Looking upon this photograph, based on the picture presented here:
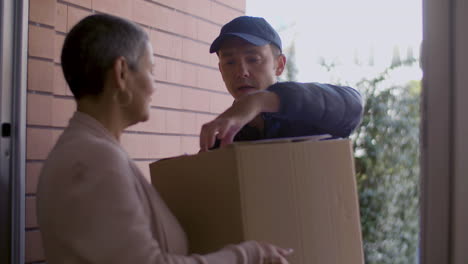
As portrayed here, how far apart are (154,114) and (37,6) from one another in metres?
0.74

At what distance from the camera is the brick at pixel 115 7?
77.3 inches

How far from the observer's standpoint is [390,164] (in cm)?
343

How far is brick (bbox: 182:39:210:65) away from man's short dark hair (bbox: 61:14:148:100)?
4.37 feet

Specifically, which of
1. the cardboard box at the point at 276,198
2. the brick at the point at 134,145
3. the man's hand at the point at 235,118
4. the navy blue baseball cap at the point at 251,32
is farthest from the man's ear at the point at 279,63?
the brick at the point at 134,145

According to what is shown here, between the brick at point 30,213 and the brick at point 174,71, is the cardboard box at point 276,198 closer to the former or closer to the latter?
the brick at point 30,213

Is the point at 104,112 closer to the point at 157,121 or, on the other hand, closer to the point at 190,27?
the point at 157,121

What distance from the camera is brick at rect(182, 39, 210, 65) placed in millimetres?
2438

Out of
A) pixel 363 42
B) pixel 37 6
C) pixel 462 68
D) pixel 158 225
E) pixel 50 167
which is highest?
pixel 363 42

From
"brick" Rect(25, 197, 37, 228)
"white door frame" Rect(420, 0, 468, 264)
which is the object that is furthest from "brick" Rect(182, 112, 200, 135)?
"white door frame" Rect(420, 0, 468, 264)

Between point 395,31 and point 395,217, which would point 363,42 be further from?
point 395,217

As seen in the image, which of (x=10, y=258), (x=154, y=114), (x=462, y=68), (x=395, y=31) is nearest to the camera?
(x=462, y=68)

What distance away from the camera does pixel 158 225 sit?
3.33 ft

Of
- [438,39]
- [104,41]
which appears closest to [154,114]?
[104,41]

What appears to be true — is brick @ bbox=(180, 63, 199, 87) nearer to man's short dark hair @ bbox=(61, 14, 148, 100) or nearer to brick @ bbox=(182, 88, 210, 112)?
brick @ bbox=(182, 88, 210, 112)
